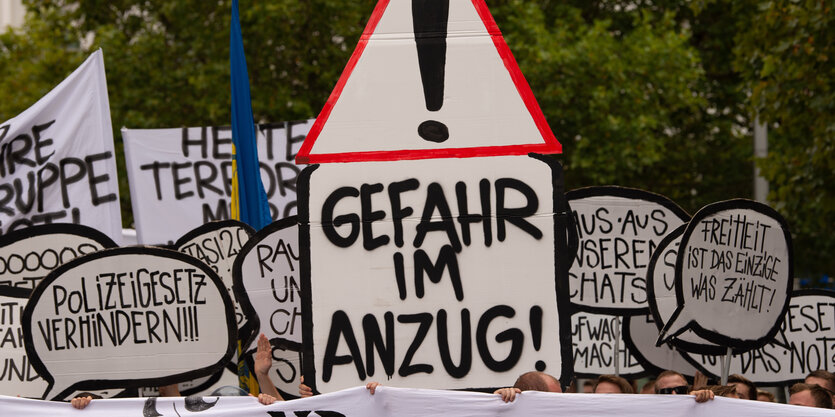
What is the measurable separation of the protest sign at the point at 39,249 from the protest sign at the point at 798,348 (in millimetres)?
3630

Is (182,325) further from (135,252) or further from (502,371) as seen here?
(502,371)

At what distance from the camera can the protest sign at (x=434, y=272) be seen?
13.8 feet

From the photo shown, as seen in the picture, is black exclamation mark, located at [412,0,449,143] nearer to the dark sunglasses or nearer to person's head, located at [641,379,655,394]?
the dark sunglasses

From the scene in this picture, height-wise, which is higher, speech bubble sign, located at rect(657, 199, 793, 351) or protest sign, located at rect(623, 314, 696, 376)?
speech bubble sign, located at rect(657, 199, 793, 351)

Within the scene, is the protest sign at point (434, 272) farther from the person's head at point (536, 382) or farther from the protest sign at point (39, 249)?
the protest sign at point (39, 249)

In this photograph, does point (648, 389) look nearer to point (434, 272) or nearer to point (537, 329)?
point (537, 329)

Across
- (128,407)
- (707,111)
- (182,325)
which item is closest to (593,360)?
(182,325)

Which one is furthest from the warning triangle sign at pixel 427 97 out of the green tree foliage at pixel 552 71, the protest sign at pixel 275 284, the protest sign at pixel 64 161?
the green tree foliage at pixel 552 71

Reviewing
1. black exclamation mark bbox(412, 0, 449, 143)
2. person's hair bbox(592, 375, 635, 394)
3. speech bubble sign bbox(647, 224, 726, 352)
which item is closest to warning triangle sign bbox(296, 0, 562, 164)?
black exclamation mark bbox(412, 0, 449, 143)

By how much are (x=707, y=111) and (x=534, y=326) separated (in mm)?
14733

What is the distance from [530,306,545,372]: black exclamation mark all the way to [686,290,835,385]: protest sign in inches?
114

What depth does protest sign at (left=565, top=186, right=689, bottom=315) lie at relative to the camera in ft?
20.6

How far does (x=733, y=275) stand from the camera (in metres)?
5.34

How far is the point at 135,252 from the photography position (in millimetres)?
5305
